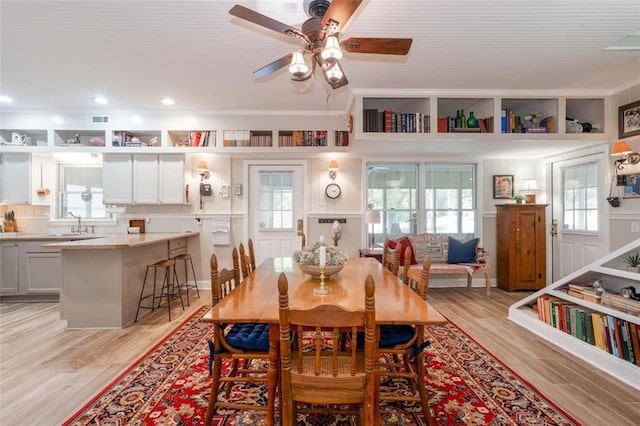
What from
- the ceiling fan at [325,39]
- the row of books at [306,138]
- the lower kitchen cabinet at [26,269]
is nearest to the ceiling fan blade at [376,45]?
the ceiling fan at [325,39]

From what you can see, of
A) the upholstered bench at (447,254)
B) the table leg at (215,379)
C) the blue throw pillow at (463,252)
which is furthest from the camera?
the blue throw pillow at (463,252)

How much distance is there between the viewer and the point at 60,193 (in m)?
4.95

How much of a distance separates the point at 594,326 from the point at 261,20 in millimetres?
3512

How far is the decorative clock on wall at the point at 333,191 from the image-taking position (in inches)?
193

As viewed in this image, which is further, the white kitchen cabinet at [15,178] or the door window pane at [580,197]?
the white kitchen cabinet at [15,178]

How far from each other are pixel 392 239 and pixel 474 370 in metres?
2.77

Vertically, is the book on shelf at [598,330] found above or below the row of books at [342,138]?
below

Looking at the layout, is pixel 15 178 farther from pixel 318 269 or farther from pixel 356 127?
pixel 318 269

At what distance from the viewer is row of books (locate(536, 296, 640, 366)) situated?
7.50 feet

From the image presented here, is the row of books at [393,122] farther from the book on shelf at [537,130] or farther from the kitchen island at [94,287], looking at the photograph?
the kitchen island at [94,287]

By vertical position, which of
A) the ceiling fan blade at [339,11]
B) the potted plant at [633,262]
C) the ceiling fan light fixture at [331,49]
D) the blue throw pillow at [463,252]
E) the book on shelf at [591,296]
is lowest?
the book on shelf at [591,296]

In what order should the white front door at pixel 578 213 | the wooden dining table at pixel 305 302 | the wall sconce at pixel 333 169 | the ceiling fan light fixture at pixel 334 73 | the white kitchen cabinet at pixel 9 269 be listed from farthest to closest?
the wall sconce at pixel 333 169 < the white kitchen cabinet at pixel 9 269 < the white front door at pixel 578 213 < the ceiling fan light fixture at pixel 334 73 < the wooden dining table at pixel 305 302

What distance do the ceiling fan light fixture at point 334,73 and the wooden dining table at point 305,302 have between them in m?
1.48

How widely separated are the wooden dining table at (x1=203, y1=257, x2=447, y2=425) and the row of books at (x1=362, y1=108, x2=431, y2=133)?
2111mm
